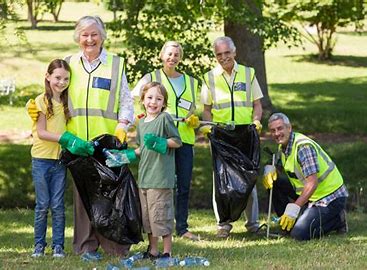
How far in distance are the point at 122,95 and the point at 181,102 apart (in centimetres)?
105

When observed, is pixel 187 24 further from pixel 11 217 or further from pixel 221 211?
pixel 221 211

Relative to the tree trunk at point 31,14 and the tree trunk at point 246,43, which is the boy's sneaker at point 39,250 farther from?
the tree trunk at point 246,43

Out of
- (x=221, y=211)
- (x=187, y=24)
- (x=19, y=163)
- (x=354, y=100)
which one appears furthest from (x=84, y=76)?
(x=354, y=100)

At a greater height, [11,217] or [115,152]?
[115,152]

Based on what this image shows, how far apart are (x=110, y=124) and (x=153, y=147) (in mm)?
508

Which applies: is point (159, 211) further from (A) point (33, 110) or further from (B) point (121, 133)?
(A) point (33, 110)

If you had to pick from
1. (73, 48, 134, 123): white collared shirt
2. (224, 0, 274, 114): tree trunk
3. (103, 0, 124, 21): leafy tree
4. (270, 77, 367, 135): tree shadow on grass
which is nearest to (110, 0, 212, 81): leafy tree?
(103, 0, 124, 21): leafy tree

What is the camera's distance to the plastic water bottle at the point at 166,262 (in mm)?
6045

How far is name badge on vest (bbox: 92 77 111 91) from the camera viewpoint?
21.2 ft

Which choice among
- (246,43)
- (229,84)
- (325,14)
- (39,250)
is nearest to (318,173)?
(229,84)

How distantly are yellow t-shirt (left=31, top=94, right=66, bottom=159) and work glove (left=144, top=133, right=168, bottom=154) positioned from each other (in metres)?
0.72

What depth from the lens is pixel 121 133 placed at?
6.42 metres

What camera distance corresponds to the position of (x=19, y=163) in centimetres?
1223

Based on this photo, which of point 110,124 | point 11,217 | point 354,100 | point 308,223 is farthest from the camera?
point 354,100
